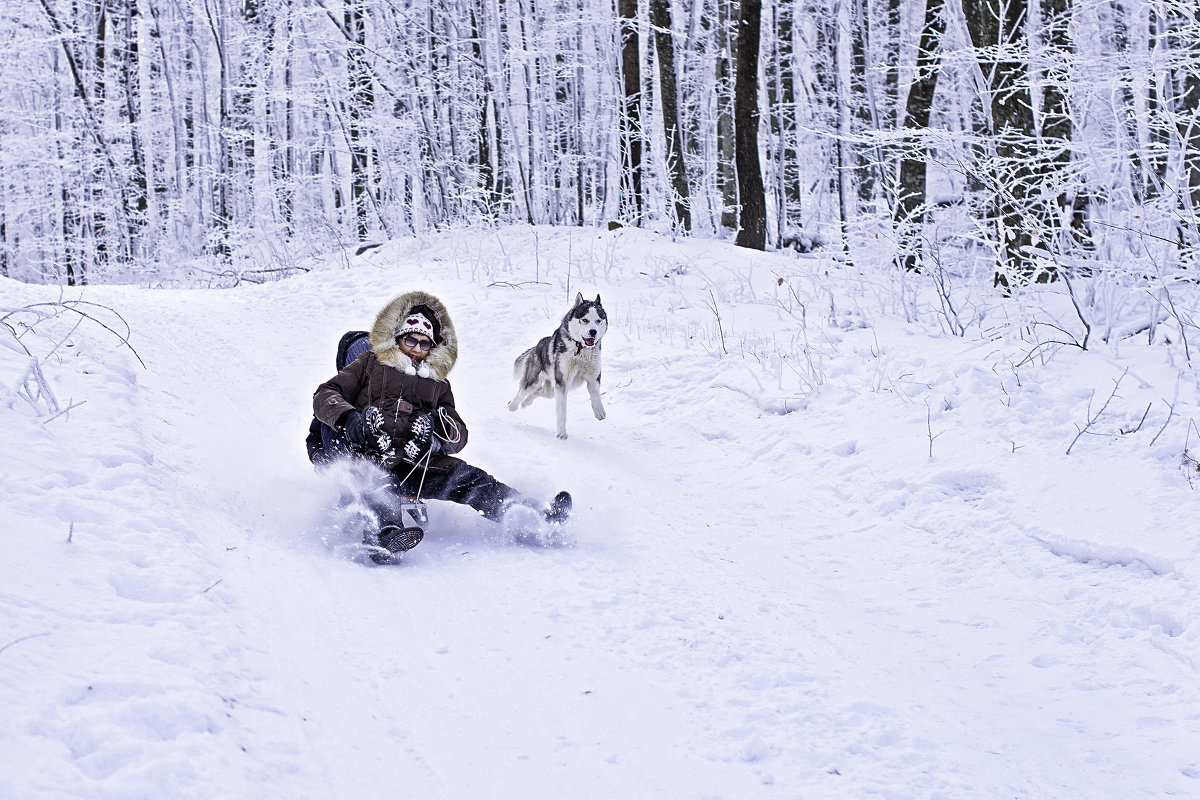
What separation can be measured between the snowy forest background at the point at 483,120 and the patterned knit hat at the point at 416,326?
3.45 m

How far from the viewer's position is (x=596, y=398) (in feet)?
22.0

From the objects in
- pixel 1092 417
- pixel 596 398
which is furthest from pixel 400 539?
pixel 1092 417

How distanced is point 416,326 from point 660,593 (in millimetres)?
2010

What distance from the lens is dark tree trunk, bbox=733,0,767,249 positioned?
11906 millimetres

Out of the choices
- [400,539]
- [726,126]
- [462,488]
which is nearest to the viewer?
[400,539]

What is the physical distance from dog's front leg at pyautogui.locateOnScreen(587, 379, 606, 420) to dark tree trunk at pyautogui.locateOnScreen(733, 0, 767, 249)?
6.43 meters

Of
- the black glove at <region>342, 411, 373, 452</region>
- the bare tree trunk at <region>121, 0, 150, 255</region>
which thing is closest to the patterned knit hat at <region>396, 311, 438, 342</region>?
the black glove at <region>342, 411, 373, 452</region>

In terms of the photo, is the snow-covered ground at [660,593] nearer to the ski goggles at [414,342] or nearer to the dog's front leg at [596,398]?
the dog's front leg at [596,398]

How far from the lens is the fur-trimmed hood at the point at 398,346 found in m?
4.45

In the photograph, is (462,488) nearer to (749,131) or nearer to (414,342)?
(414,342)

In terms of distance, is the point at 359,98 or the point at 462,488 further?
the point at 359,98

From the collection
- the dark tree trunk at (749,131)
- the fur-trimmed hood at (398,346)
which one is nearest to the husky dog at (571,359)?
the fur-trimmed hood at (398,346)

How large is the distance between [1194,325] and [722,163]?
12.4 m

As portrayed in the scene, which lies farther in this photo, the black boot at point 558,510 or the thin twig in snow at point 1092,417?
the thin twig in snow at point 1092,417
